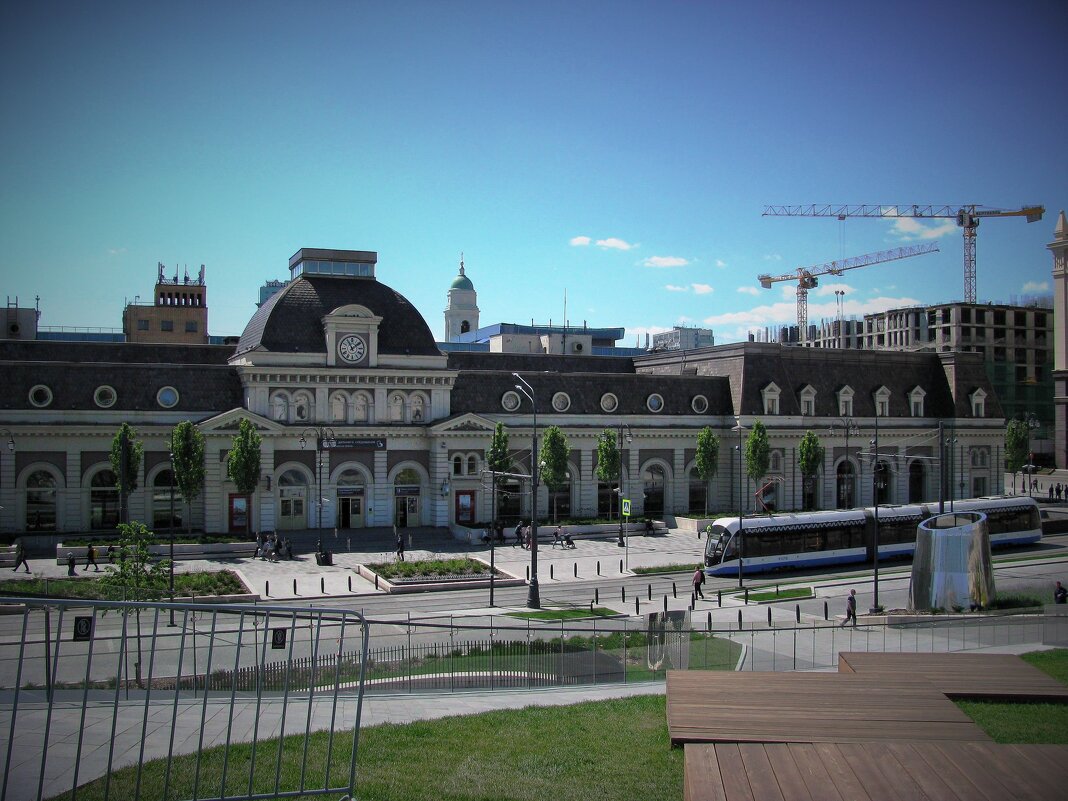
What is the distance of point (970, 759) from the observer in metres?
13.2

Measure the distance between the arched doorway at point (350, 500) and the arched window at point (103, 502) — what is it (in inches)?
514

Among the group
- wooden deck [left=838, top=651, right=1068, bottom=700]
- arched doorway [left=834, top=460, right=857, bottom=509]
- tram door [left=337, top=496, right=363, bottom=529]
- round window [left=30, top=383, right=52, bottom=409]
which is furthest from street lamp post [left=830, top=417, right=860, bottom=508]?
round window [left=30, top=383, right=52, bottom=409]

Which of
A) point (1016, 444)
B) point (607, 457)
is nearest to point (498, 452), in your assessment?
point (607, 457)

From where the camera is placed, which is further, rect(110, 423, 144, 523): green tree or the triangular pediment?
the triangular pediment

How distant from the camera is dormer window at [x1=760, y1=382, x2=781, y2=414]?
7306cm

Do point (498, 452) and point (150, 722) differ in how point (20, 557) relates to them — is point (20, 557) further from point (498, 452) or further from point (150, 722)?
point (150, 722)

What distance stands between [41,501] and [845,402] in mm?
56721

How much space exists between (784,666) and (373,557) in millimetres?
31685

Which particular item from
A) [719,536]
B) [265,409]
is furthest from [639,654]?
[265,409]

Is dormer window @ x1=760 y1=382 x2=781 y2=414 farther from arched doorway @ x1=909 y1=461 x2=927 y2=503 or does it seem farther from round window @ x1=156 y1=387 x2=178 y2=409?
round window @ x1=156 y1=387 x2=178 y2=409

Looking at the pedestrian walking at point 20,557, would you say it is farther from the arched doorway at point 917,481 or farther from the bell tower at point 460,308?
the bell tower at point 460,308

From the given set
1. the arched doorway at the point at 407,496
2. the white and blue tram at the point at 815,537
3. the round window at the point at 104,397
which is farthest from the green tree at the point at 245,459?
the white and blue tram at the point at 815,537

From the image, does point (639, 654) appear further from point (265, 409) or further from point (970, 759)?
point (265, 409)

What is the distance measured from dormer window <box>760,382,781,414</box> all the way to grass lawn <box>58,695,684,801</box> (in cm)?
5599
